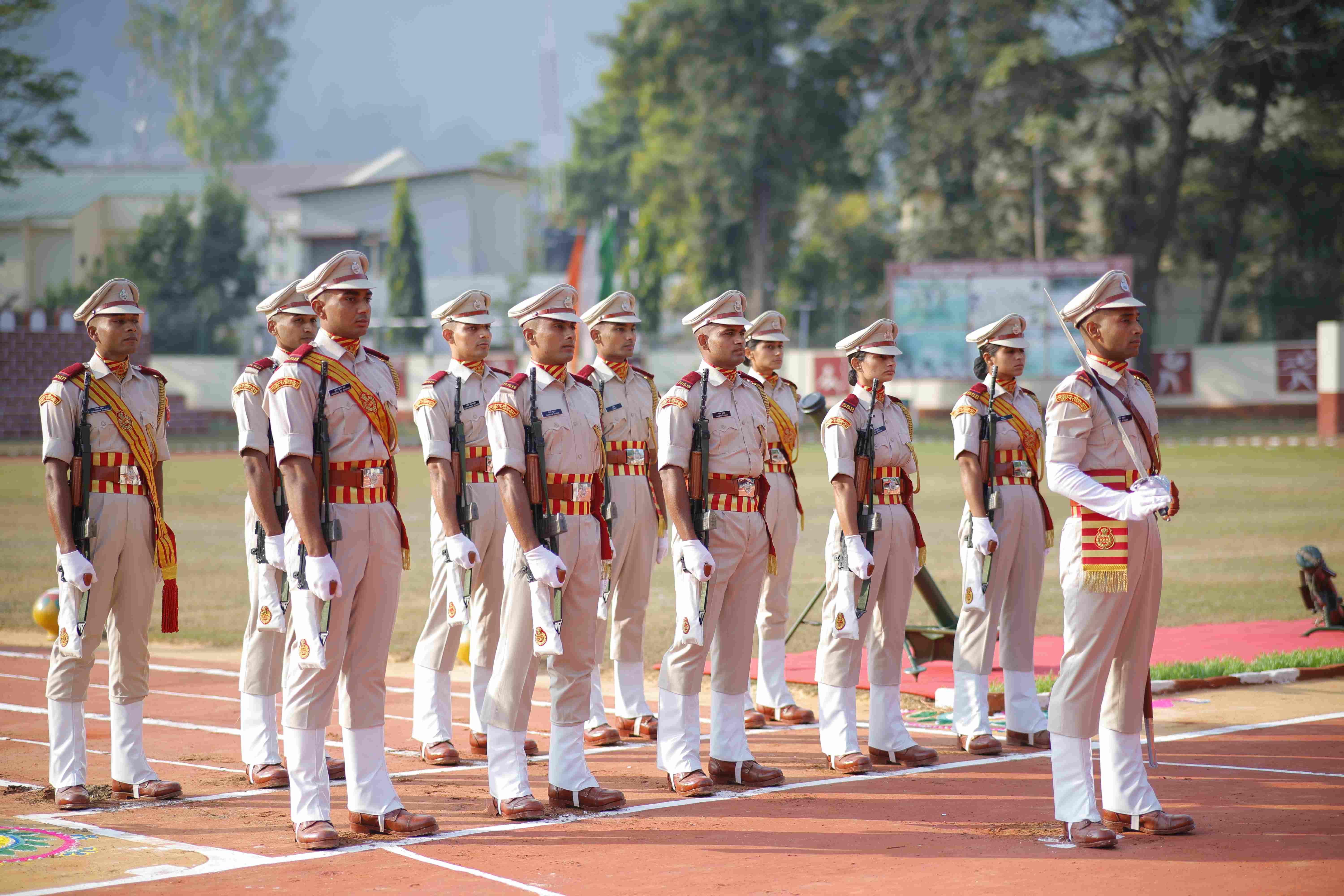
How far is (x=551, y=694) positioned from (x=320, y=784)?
121 cm

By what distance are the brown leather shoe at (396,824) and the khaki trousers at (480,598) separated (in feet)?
6.17

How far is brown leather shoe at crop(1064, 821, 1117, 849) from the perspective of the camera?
652cm

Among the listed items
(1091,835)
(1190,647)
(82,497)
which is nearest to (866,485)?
(1091,835)

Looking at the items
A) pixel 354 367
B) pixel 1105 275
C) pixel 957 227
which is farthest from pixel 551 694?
pixel 957 227

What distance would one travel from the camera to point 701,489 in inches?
314

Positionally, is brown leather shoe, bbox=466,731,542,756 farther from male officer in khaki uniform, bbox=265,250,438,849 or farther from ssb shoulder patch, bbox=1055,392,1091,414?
ssb shoulder patch, bbox=1055,392,1091,414

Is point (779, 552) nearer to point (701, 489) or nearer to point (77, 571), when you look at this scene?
point (701, 489)

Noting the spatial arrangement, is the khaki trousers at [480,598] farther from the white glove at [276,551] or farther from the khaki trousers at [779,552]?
the khaki trousers at [779,552]

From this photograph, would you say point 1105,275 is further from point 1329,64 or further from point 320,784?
point 1329,64

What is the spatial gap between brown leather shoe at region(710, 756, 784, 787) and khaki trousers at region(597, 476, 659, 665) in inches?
62.5

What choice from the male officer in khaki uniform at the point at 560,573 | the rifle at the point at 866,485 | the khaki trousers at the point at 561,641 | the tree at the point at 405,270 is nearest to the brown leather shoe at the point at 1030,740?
the rifle at the point at 866,485

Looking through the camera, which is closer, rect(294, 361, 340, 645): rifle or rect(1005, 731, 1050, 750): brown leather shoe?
rect(294, 361, 340, 645): rifle

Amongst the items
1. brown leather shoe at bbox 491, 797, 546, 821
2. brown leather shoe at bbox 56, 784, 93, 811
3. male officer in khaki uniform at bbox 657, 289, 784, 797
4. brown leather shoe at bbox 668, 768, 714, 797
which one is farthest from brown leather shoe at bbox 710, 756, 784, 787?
brown leather shoe at bbox 56, 784, 93, 811

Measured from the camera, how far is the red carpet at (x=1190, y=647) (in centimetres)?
1098
